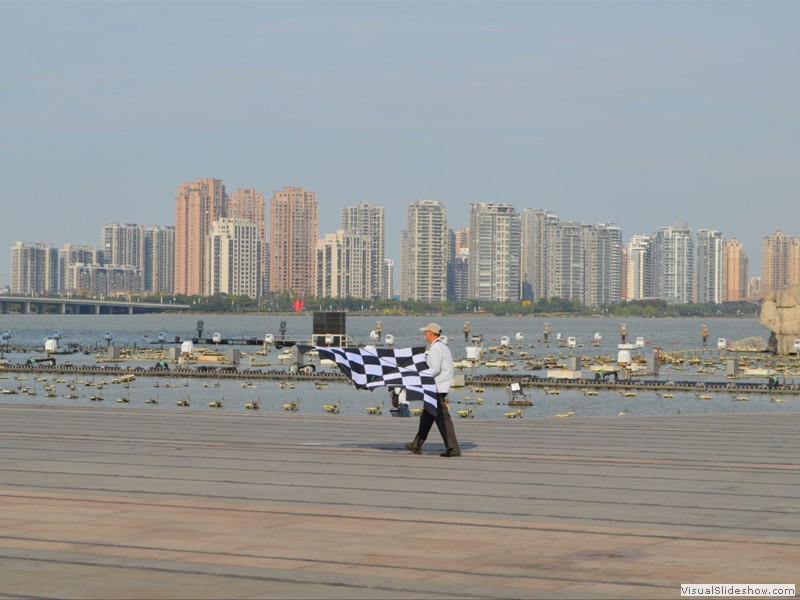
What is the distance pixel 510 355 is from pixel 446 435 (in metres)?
144

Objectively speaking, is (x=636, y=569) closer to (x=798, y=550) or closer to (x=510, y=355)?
(x=798, y=550)

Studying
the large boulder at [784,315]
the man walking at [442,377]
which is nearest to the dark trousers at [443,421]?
the man walking at [442,377]

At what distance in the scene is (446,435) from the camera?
64.8ft

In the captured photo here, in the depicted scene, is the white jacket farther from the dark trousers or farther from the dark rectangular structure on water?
the dark rectangular structure on water

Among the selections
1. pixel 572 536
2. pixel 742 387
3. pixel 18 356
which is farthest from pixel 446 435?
pixel 18 356

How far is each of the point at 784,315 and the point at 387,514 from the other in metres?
157

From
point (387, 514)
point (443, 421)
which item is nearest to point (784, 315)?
point (443, 421)

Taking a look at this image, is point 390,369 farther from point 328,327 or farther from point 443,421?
point 328,327

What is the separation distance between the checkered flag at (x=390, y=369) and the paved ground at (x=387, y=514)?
1133 millimetres

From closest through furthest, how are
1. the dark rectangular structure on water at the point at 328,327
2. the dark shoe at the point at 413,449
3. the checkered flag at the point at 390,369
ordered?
the checkered flag at the point at 390,369 < the dark shoe at the point at 413,449 < the dark rectangular structure on water at the point at 328,327

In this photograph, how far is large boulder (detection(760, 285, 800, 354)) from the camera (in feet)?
527

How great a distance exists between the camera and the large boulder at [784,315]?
6319 inches

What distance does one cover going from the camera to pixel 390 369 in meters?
20.4

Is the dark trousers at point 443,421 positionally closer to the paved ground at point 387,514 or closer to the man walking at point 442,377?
the man walking at point 442,377
